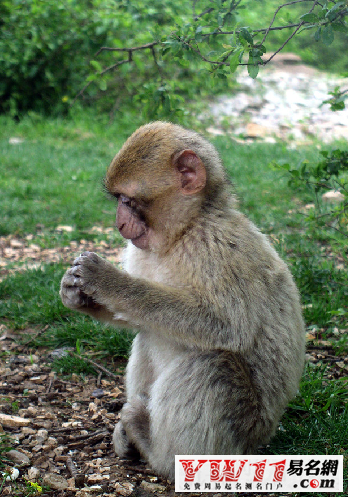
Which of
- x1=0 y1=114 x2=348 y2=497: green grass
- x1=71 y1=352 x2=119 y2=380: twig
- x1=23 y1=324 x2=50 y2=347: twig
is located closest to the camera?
x1=0 y1=114 x2=348 y2=497: green grass

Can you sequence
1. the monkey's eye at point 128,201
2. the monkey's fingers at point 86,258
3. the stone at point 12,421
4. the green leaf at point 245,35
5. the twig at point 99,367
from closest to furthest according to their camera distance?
1. the monkey's fingers at point 86,258
2. the monkey's eye at point 128,201
3. the green leaf at point 245,35
4. the stone at point 12,421
5. the twig at point 99,367

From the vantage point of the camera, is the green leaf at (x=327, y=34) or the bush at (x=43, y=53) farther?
the bush at (x=43, y=53)

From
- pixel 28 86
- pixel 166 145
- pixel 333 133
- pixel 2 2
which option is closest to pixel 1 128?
pixel 28 86

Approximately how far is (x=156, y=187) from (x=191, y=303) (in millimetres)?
598

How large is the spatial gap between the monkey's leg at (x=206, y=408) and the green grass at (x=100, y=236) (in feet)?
1.33

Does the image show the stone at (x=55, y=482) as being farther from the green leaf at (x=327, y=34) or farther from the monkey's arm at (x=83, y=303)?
the green leaf at (x=327, y=34)

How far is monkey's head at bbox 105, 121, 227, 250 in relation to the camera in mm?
2834

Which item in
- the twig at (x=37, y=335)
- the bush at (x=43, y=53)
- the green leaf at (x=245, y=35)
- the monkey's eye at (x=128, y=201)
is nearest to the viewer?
the monkey's eye at (x=128, y=201)

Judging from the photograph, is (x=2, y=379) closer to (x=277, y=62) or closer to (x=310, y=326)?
(x=310, y=326)

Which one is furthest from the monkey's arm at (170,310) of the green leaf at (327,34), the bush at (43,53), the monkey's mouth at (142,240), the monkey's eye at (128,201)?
the bush at (43,53)

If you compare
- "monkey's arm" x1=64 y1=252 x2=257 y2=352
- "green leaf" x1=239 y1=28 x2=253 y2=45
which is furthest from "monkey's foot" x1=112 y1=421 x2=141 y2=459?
"green leaf" x1=239 y1=28 x2=253 y2=45

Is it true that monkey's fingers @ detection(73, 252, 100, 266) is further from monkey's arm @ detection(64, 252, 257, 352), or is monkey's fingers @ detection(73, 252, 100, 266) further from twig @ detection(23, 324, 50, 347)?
twig @ detection(23, 324, 50, 347)

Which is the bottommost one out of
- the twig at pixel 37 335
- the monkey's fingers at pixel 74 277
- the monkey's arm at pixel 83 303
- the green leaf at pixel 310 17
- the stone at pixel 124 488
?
the twig at pixel 37 335

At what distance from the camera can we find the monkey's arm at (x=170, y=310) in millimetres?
2654
